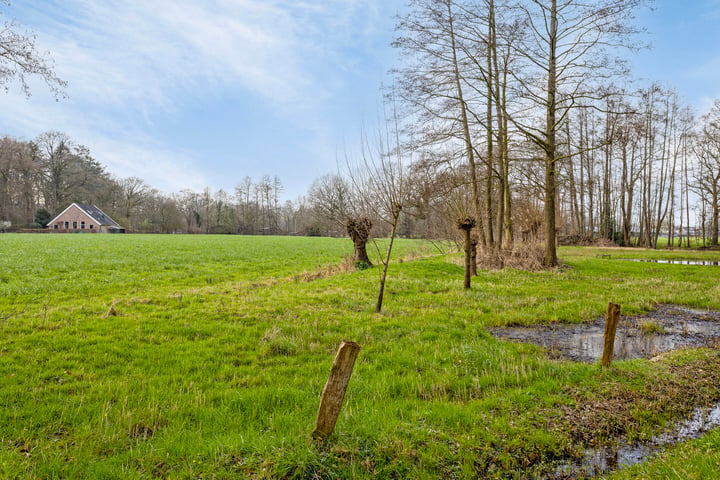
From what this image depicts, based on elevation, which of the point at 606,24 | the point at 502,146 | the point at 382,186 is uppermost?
the point at 606,24

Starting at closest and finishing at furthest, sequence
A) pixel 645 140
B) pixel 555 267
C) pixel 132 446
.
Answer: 1. pixel 132 446
2. pixel 555 267
3. pixel 645 140

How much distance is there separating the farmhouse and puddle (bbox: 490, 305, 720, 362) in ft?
243

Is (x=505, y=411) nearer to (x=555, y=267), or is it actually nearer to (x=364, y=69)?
(x=364, y=69)

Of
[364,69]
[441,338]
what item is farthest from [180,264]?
[441,338]

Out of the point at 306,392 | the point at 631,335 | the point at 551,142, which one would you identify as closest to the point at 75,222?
the point at 551,142

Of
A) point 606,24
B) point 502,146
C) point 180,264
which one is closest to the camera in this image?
point 606,24

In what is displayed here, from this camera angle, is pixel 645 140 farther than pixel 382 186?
Yes

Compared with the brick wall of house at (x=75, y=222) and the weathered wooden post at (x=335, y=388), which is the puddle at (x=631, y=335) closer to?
the weathered wooden post at (x=335, y=388)

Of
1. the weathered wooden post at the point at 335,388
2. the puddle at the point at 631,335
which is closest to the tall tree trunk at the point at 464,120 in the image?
the puddle at the point at 631,335

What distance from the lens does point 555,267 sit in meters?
14.9

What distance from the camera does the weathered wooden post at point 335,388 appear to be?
2885mm

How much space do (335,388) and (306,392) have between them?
1.33m

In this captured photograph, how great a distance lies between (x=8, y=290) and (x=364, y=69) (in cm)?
1173

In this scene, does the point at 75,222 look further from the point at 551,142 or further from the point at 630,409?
the point at 630,409
